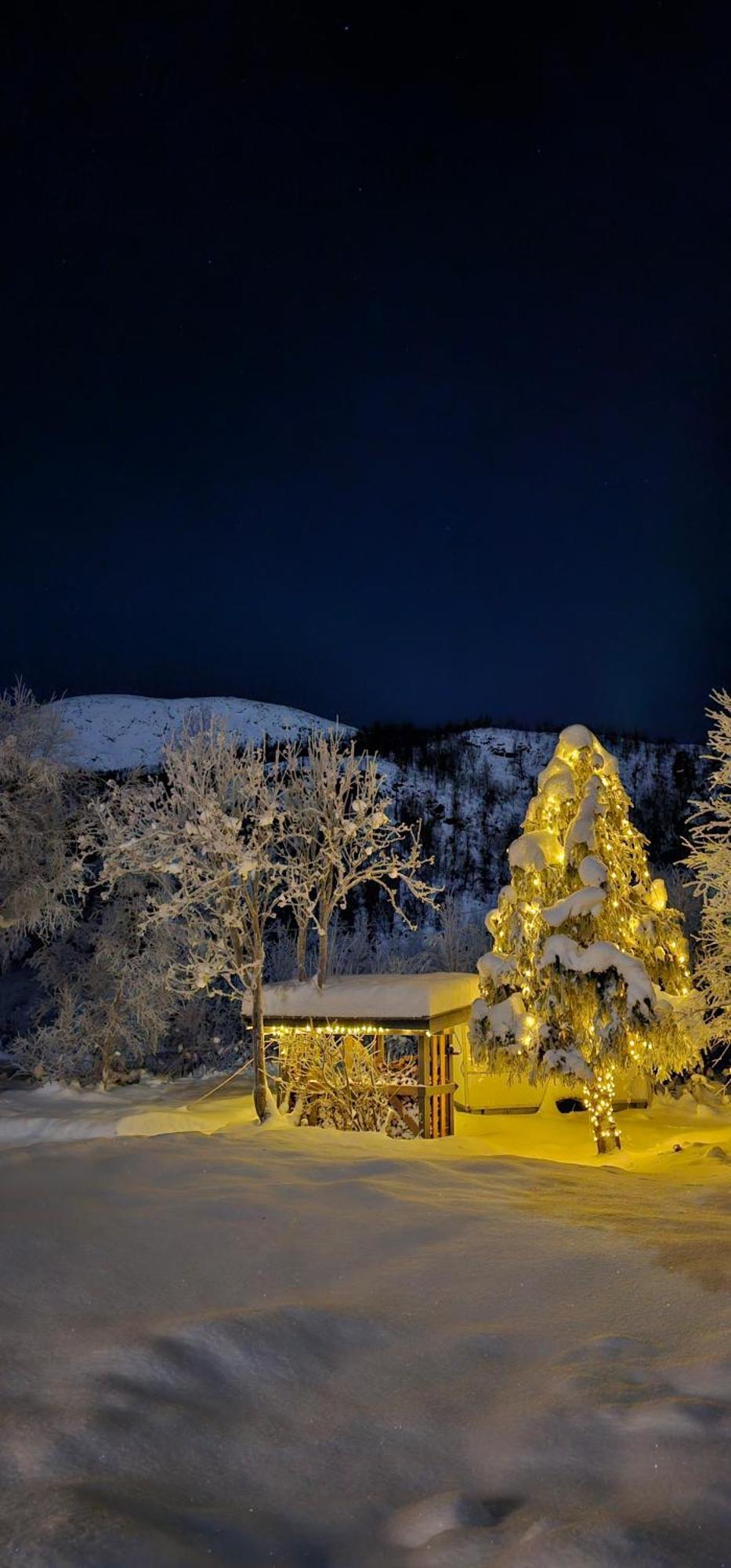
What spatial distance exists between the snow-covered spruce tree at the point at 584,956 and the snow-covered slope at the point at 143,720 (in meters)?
75.1

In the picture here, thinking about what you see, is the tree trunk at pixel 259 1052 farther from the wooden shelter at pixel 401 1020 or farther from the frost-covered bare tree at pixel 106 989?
the frost-covered bare tree at pixel 106 989

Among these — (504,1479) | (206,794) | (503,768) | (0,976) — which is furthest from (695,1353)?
(503,768)

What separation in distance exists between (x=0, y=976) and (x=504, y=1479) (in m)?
31.9

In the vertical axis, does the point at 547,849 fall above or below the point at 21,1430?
above

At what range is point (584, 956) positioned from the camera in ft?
41.9

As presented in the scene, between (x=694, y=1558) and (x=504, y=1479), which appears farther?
(x=504, y=1479)

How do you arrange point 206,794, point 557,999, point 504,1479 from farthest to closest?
point 206,794, point 557,999, point 504,1479

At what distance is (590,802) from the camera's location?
13445 mm

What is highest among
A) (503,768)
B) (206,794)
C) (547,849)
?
(503,768)

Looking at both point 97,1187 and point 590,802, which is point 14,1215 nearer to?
point 97,1187

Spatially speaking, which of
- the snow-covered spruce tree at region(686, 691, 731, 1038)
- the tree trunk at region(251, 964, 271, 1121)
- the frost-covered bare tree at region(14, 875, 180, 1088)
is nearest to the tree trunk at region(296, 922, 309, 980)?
the tree trunk at region(251, 964, 271, 1121)

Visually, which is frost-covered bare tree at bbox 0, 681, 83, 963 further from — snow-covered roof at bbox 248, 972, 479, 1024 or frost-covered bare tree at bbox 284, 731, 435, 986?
snow-covered roof at bbox 248, 972, 479, 1024

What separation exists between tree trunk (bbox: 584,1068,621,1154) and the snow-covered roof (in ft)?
7.64

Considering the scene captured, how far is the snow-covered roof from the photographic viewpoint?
13477 millimetres
